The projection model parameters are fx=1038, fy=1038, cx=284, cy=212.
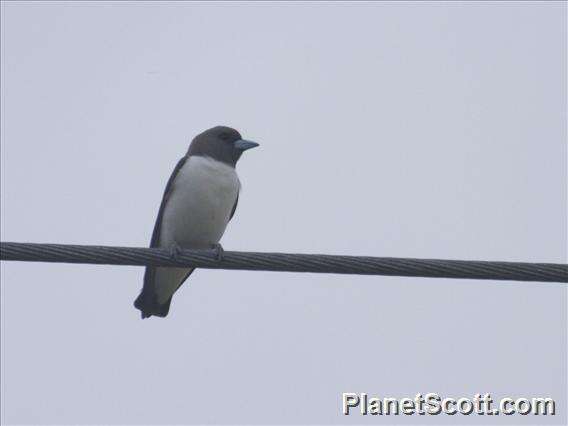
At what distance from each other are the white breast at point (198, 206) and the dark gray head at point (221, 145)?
288 millimetres

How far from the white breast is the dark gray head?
0.29 meters

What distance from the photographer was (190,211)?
294 inches

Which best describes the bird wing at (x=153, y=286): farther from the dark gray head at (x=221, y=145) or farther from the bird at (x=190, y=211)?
the dark gray head at (x=221, y=145)

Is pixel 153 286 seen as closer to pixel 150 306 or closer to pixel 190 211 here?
pixel 150 306

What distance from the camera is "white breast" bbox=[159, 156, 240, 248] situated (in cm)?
748

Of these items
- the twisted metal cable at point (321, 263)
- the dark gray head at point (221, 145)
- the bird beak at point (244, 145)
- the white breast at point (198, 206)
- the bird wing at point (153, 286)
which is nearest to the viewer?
the twisted metal cable at point (321, 263)

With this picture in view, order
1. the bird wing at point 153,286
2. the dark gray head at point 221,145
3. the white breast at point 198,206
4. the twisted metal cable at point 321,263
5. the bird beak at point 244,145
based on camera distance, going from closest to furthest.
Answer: the twisted metal cable at point 321,263 < the white breast at point 198,206 < the bird wing at point 153,286 < the dark gray head at point 221,145 < the bird beak at point 244,145

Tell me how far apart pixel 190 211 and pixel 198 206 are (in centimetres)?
7

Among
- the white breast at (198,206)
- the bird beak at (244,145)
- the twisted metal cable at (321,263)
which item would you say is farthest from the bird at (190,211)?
the twisted metal cable at (321,263)

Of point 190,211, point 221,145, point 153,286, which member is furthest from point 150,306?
point 221,145

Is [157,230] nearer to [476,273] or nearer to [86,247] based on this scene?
[86,247]

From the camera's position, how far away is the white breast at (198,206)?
7480 millimetres

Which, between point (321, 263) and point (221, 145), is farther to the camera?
point (221, 145)

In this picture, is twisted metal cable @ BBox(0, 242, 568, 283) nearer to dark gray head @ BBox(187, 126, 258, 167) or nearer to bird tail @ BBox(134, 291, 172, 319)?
bird tail @ BBox(134, 291, 172, 319)
